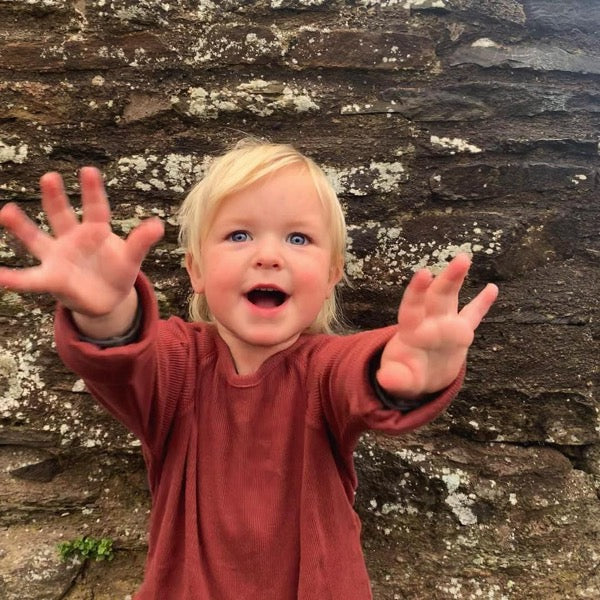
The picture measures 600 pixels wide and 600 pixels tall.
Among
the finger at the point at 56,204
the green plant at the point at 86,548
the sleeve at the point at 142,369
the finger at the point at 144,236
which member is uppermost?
the finger at the point at 56,204

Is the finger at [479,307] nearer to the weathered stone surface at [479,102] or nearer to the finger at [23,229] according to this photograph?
the finger at [23,229]

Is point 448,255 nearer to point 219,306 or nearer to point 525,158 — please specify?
point 525,158

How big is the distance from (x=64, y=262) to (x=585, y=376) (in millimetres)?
1445

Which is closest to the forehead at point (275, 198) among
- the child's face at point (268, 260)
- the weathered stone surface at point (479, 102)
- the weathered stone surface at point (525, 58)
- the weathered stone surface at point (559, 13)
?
the child's face at point (268, 260)

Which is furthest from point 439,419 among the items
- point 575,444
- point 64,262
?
point 64,262

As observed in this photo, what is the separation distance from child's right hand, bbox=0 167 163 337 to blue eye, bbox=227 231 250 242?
0.33 m

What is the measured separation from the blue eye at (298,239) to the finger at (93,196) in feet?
1.40

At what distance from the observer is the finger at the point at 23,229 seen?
0.84 metres

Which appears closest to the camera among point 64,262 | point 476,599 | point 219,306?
point 64,262

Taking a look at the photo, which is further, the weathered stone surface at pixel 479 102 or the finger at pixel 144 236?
the weathered stone surface at pixel 479 102

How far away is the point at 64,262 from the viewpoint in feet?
2.93

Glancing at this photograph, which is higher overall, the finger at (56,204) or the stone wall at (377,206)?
the finger at (56,204)

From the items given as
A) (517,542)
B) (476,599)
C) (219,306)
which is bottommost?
(476,599)

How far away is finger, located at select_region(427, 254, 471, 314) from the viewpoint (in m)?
0.86
